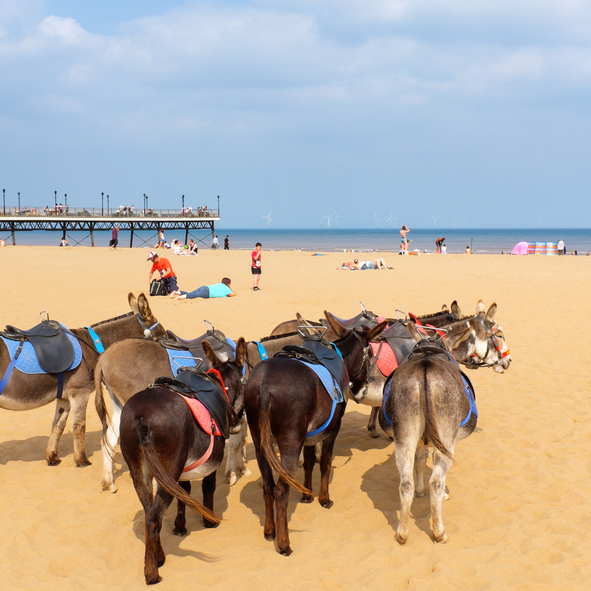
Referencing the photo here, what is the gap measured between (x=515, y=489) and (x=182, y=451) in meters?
3.59

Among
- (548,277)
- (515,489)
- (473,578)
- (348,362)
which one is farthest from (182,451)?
(548,277)

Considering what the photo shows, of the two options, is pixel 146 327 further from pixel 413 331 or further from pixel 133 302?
pixel 413 331

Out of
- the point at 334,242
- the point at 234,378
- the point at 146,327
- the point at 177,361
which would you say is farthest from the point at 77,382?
the point at 334,242

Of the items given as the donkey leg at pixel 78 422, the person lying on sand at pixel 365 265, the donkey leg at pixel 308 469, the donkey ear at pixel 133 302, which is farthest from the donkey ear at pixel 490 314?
the person lying on sand at pixel 365 265

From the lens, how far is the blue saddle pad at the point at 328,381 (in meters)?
4.58

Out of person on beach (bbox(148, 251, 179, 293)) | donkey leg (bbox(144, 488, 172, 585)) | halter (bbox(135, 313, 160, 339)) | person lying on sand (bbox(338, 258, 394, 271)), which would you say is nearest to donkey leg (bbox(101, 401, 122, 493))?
halter (bbox(135, 313, 160, 339))

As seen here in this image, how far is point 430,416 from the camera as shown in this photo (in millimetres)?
4141

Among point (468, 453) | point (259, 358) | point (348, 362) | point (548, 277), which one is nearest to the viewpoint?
point (348, 362)

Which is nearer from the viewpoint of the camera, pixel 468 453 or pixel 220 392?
pixel 220 392

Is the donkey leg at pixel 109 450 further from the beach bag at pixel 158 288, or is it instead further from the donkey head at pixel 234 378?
the beach bag at pixel 158 288

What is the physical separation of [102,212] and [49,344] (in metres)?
59.4

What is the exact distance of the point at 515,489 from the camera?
530 centimetres

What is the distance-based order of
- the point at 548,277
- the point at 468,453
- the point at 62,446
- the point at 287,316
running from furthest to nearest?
the point at 548,277 < the point at 287,316 < the point at 62,446 < the point at 468,453

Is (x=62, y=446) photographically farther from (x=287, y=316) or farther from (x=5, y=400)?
(x=287, y=316)
